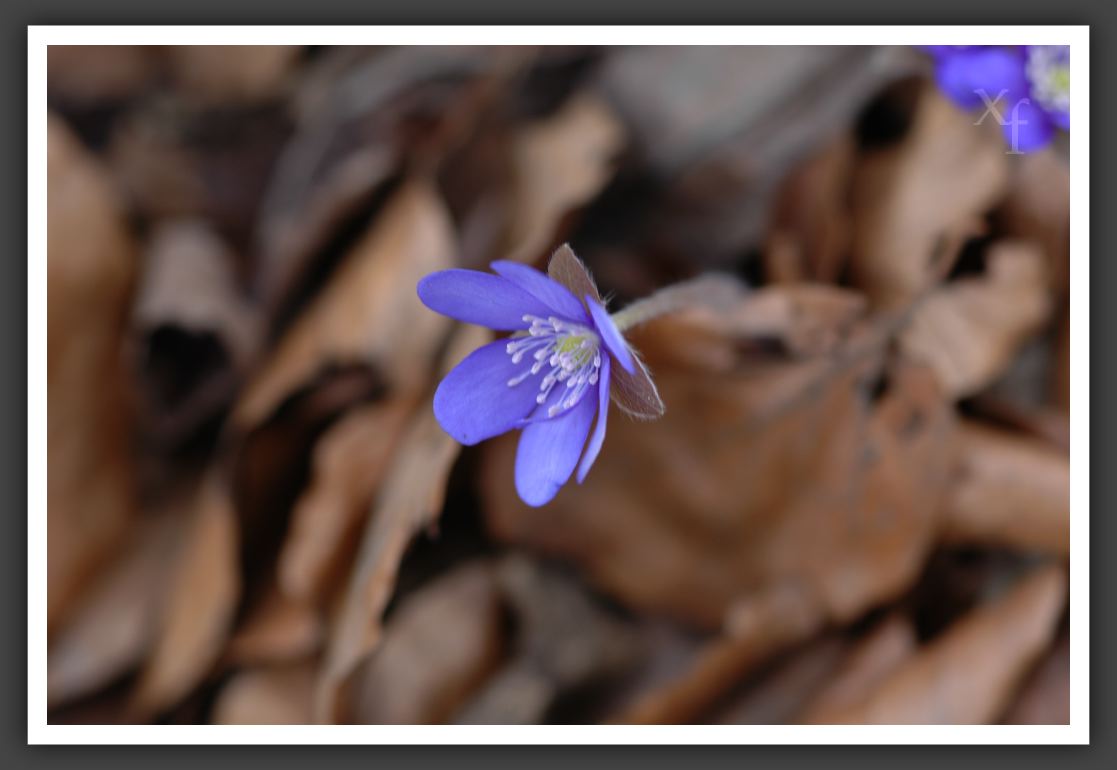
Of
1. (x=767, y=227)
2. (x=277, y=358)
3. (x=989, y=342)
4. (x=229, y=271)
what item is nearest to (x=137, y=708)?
(x=277, y=358)

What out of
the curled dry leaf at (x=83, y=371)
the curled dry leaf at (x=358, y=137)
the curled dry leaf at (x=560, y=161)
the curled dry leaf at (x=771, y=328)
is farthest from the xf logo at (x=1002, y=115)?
the curled dry leaf at (x=83, y=371)

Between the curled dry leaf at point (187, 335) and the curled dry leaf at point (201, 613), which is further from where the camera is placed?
the curled dry leaf at point (187, 335)

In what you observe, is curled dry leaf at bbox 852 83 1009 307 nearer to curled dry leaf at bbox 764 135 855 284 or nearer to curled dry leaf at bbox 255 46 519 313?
curled dry leaf at bbox 764 135 855 284

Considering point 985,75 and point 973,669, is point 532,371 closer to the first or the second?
point 973,669

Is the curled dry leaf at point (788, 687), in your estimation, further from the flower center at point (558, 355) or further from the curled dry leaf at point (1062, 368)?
the flower center at point (558, 355)

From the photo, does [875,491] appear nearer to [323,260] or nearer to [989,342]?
[989,342]

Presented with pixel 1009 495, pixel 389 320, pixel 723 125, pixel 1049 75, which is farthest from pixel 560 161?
pixel 1009 495

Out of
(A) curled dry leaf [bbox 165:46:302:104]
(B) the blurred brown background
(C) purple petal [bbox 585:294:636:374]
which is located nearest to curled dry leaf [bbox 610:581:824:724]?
(B) the blurred brown background

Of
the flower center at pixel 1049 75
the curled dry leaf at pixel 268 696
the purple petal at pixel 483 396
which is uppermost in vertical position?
the flower center at pixel 1049 75
